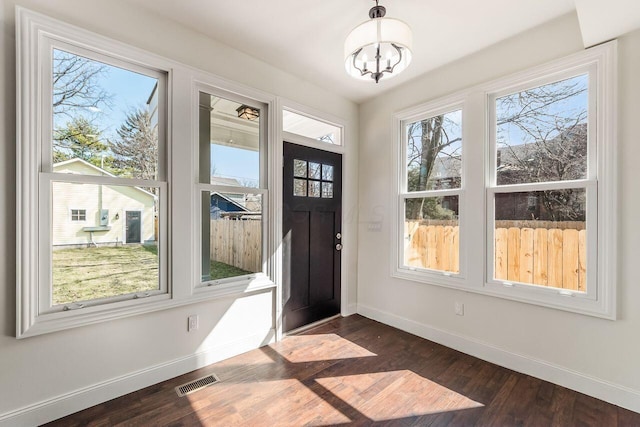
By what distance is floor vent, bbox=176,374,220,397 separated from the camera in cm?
207

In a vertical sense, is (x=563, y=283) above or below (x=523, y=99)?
below

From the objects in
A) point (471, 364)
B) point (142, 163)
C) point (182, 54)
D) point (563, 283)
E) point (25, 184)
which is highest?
point (182, 54)

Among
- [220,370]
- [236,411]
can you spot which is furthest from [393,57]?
[220,370]

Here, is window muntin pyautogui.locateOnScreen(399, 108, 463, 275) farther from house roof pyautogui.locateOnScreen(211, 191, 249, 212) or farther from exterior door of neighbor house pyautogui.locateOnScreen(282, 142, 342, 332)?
house roof pyautogui.locateOnScreen(211, 191, 249, 212)

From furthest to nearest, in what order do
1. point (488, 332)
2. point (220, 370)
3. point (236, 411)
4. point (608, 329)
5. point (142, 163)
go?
point (488, 332) < point (220, 370) < point (142, 163) < point (608, 329) < point (236, 411)

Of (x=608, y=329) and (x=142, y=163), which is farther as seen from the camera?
(x=142, y=163)

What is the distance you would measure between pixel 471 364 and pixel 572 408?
680 mm

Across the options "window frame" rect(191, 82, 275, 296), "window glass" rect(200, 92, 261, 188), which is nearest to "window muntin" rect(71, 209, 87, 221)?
"window frame" rect(191, 82, 275, 296)

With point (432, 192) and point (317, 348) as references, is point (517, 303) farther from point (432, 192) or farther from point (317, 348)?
point (317, 348)

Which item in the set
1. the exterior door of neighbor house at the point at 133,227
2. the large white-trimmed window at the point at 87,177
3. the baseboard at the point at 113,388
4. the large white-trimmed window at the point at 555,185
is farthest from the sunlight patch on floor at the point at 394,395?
the exterior door of neighbor house at the point at 133,227

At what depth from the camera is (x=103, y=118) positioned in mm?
2033

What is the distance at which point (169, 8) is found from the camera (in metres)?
2.10

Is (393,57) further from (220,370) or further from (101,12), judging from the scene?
(220,370)

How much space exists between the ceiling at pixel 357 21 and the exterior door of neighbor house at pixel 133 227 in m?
1.53
